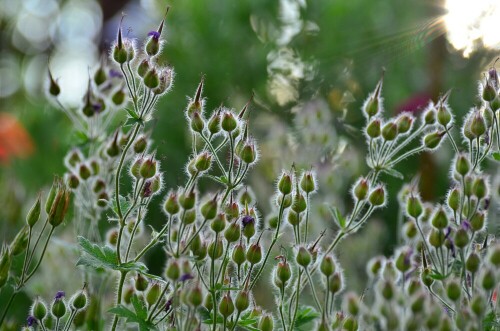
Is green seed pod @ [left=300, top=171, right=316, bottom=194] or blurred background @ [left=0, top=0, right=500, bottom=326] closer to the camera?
green seed pod @ [left=300, top=171, right=316, bottom=194]

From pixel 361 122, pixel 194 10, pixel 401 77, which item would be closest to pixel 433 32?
pixel 361 122

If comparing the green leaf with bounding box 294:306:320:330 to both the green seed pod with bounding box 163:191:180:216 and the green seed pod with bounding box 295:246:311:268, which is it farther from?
the green seed pod with bounding box 163:191:180:216

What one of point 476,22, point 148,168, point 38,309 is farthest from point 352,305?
point 476,22

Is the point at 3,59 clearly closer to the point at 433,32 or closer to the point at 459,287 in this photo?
the point at 433,32

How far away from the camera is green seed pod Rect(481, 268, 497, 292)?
0.96m

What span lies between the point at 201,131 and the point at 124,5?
4.29 meters

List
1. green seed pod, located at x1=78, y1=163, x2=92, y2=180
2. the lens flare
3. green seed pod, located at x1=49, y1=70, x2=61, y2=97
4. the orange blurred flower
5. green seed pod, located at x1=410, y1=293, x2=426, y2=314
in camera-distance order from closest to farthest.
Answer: green seed pod, located at x1=410, y1=293, x2=426, y2=314 → green seed pod, located at x1=49, y1=70, x2=61, y2=97 → green seed pod, located at x1=78, y1=163, x2=92, y2=180 → the lens flare → the orange blurred flower

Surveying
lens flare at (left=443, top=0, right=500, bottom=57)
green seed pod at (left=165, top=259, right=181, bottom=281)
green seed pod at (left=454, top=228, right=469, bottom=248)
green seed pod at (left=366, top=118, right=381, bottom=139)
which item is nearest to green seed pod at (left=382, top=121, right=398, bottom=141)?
green seed pod at (left=366, top=118, right=381, bottom=139)

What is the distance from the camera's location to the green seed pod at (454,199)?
1102 mm

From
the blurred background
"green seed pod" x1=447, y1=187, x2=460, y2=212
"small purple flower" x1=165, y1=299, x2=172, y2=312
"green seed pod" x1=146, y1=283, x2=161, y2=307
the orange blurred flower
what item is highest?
"green seed pod" x1=447, y1=187, x2=460, y2=212

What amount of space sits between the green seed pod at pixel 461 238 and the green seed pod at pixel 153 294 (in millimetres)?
441

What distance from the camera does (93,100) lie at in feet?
3.99

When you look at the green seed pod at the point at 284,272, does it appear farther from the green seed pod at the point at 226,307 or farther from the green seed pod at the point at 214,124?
the green seed pod at the point at 214,124

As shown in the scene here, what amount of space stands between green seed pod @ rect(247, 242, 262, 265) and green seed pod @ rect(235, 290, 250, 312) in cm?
6
